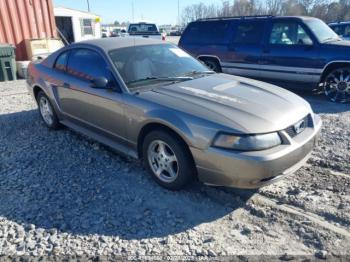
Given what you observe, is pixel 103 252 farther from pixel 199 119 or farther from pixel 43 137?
pixel 43 137

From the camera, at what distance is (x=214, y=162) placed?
2934 millimetres

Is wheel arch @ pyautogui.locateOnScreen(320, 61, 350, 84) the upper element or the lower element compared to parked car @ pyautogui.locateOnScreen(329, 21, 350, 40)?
lower

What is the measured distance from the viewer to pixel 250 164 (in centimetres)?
278

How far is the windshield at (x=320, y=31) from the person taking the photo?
6.83 m

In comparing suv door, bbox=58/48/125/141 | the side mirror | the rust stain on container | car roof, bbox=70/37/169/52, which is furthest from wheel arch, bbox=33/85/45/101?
the rust stain on container

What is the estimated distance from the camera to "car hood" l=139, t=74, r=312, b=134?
9.66ft

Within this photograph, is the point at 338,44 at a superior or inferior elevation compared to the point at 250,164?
superior

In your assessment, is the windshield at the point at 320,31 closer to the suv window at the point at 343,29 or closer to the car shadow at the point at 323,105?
the car shadow at the point at 323,105

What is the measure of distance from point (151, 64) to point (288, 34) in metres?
4.44

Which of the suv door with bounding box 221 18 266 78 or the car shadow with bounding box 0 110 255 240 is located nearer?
the car shadow with bounding box 0 110 255 240

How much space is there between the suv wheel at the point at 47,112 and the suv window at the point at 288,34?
5.09 m

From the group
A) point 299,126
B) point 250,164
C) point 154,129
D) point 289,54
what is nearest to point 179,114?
point 154,129

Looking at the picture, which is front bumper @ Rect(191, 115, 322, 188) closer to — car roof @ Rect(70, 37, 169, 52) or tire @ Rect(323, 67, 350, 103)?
car roof @ Rect(70, 37, 169, 52)

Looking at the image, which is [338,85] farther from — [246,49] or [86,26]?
[86,26]
